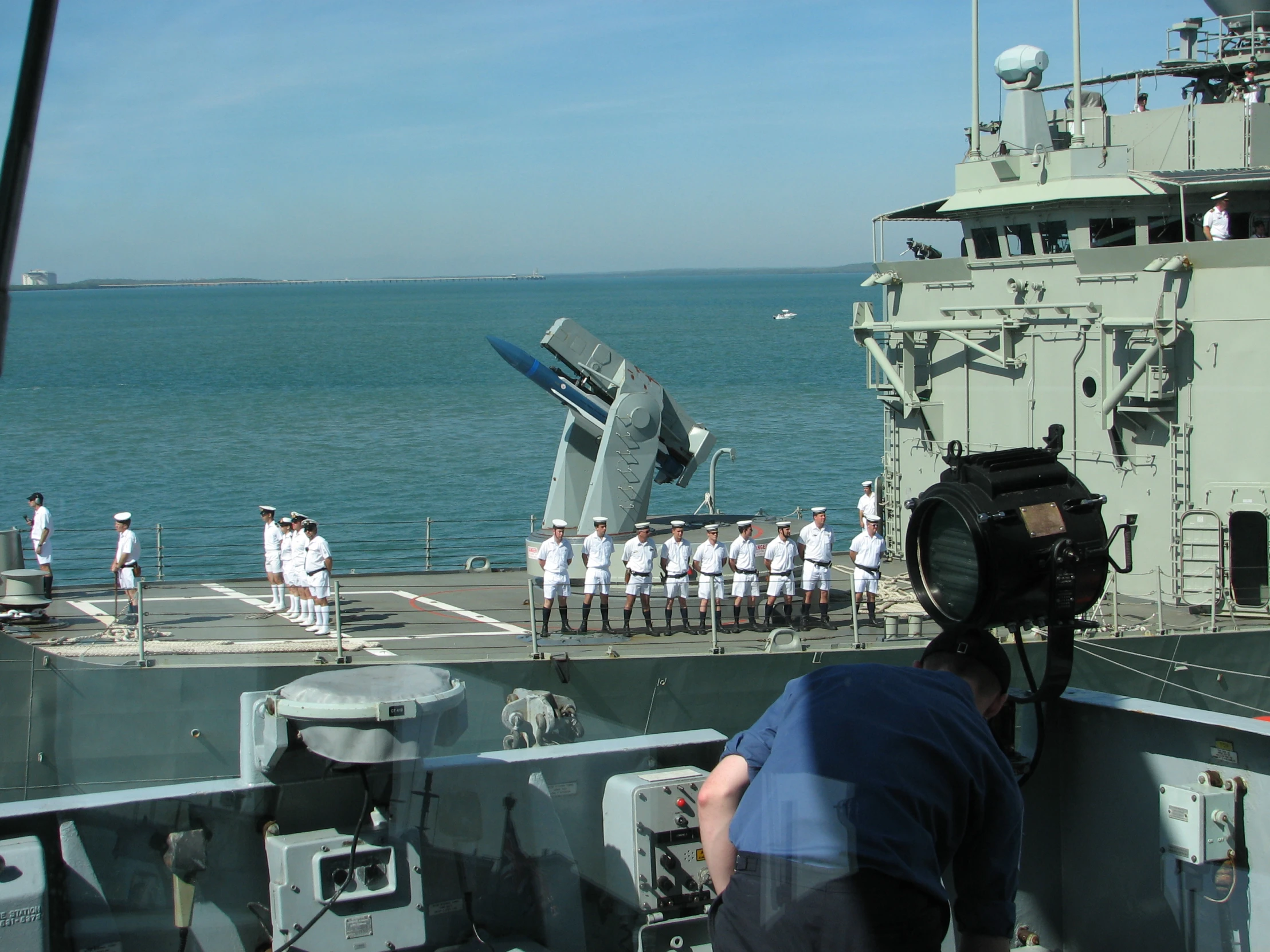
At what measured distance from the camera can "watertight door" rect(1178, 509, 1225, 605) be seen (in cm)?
1155

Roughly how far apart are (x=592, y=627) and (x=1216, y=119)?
317 inches

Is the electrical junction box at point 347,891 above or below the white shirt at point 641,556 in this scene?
below

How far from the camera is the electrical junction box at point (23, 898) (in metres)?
2.87

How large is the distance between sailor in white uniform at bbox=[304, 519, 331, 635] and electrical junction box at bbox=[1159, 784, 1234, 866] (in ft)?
30.8

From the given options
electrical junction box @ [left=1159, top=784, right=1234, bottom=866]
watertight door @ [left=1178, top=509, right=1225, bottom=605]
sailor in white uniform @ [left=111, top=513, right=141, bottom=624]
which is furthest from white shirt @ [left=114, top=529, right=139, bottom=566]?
electrical junction box @ [left=1159, top=784, right=1234, bottom=866]

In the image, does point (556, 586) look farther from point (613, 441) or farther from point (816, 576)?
point (816, 576)

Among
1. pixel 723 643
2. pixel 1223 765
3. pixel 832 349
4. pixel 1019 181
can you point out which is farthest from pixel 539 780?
pixel 832 349

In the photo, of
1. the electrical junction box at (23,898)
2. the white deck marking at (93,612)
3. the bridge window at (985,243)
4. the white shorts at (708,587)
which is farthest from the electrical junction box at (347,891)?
the bridge window at (985,243)

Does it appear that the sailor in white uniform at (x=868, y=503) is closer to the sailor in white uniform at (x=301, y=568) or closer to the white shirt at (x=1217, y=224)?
the white shirt at (x=1217, y=224)

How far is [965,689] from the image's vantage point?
2.30m

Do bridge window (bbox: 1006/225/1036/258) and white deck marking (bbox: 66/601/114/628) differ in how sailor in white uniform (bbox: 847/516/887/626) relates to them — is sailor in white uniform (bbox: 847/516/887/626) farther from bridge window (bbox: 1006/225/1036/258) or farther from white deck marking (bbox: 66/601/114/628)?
white deck marking (bbox: 66/601/114/628)

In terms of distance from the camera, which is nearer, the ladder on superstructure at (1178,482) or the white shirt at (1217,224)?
the white shirt at (1217,224)

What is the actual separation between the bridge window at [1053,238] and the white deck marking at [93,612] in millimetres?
9591

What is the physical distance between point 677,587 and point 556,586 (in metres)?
1.14
